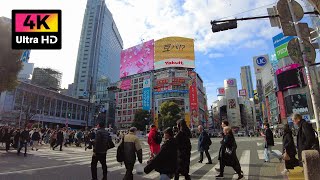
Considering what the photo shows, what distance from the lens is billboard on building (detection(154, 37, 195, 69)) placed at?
72669 millimetres

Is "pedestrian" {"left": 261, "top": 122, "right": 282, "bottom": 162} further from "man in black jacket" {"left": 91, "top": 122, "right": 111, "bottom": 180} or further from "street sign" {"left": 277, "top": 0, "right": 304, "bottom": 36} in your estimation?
"man in black jacket" {"left": 91, "top": 122, "right": 111, "bottom": 180}

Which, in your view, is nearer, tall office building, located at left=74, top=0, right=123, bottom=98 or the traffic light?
the traffic light

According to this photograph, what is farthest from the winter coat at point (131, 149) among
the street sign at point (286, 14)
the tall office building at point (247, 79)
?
the tall office building at point (247, 79)

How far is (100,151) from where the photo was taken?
23.4 feet

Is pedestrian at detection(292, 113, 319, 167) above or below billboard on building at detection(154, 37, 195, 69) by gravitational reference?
below

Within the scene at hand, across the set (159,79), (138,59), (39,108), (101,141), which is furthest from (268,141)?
(138,59)

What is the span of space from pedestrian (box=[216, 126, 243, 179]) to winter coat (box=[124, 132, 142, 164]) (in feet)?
8.23

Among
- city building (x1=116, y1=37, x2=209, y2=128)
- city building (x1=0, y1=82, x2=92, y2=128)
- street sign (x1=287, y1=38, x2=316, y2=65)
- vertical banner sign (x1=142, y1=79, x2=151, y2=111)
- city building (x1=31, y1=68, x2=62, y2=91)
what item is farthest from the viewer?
city building (x1=31, y1=68, x2=62, y2=91)

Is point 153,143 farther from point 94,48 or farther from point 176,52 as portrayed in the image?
point 94,48

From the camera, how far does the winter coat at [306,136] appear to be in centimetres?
579

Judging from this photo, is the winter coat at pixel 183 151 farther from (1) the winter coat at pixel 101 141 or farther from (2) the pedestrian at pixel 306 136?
(2) the pedestrian at pixel 306 136

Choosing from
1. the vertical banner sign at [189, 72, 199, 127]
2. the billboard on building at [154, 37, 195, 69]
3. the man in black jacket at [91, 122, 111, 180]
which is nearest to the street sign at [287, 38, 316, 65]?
the man in black jacket at [91, 122, 111, 180]

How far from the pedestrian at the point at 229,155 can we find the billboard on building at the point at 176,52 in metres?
65.0

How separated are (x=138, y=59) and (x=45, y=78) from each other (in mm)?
33176
